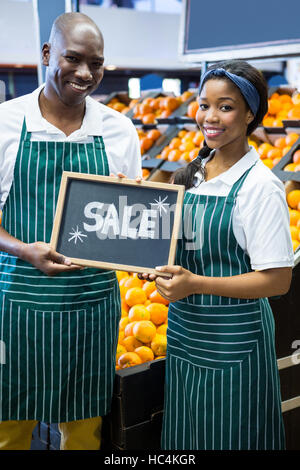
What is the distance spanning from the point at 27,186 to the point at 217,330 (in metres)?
0.74

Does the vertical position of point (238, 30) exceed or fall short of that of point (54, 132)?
it exceeds it

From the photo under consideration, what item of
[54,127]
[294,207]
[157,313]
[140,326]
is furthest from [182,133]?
[54,127]

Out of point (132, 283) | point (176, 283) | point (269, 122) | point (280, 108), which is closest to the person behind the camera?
point (176, 283)

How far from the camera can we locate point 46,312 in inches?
66.6

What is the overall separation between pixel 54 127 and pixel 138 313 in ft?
3.19

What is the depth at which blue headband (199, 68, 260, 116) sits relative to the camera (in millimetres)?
1446

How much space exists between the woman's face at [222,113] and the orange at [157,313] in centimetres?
103

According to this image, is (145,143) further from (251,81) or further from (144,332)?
(251,81)

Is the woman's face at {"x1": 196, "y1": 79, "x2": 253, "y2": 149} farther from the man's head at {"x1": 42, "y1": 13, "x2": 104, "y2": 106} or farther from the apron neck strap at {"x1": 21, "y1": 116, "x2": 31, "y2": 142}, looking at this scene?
the apron neck strap at {"x1": 21, "y1": 116, "x2": 31, "y2": 142}

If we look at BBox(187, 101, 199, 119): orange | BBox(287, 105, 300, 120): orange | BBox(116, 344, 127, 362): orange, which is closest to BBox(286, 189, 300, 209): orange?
BBox(287, 105, 300, 120): orange

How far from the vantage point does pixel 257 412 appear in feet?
5.22

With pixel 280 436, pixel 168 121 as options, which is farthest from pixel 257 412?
pixel 168 121

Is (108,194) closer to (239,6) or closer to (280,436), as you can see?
(280,436)

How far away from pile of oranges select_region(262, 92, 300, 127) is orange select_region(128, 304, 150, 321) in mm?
1725
